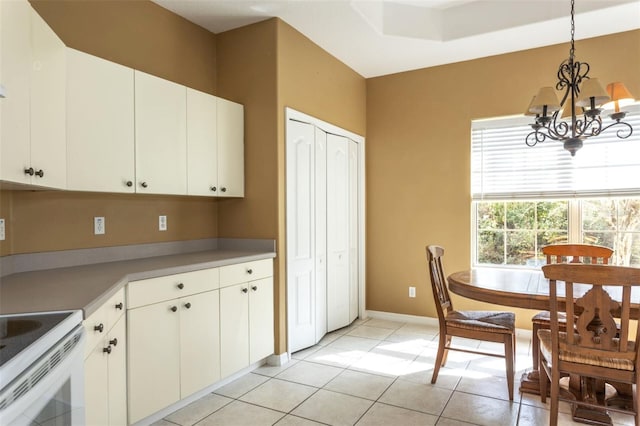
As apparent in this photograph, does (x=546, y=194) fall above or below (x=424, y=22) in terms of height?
Answer: below

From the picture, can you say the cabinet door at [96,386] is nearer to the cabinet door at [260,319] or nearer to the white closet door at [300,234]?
the cabinet door at [260,319]

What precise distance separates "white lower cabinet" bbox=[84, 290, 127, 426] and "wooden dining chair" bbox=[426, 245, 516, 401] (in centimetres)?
199

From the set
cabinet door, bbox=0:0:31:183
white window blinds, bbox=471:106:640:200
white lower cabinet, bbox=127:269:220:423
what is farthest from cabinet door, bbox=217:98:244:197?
white window blinds, bbox=471:106:640:200

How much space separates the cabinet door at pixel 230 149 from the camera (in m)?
3.23

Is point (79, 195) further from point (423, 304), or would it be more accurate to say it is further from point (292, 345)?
point (423, 304)

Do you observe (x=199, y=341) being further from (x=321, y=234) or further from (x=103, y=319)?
(x=321, y=234)

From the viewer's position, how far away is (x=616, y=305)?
2068 millimetres

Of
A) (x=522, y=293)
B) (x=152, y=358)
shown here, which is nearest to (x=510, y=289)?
(x=522, y=293)

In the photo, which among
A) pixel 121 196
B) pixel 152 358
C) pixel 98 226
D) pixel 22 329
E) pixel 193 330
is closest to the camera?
pixel 22 329

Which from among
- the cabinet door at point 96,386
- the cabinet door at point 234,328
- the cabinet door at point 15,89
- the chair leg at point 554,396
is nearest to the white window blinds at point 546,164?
the chair leg at point 554,396

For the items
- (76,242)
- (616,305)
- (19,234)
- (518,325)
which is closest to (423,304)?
(518,325)

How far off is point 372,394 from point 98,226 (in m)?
2.19

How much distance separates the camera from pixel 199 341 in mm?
2609

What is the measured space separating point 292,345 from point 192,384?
1074mm
